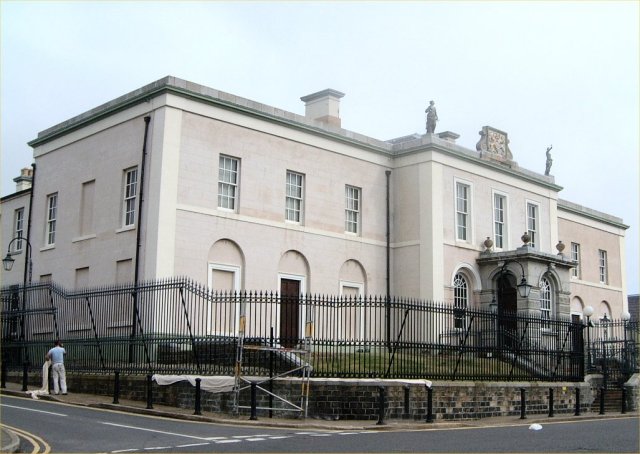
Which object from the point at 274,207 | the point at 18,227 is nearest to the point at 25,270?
the point at 18,227

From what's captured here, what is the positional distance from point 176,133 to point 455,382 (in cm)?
1198

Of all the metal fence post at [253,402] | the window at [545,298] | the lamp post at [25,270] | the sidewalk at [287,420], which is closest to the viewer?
the sidewalk at [287,420]

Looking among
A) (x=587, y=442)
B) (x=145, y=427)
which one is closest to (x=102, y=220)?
(x=145, y=427)

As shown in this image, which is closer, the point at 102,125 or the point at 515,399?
the point at 515,399

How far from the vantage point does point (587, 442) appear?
14914 mm

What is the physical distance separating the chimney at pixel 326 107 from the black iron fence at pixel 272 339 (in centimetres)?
964

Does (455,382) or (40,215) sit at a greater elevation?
(40,215)

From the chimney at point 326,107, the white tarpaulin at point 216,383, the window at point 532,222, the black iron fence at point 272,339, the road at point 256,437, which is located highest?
the chimney at point 326,107

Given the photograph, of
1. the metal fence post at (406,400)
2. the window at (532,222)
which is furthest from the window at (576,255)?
the metal fence post at (406,400)

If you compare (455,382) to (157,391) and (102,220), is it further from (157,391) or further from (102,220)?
(102,220)

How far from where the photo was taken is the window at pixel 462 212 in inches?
1373

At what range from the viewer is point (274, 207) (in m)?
30.3

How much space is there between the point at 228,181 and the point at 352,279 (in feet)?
21.7

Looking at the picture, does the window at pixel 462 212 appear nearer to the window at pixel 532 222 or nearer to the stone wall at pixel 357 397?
the window at pixel 532 222
